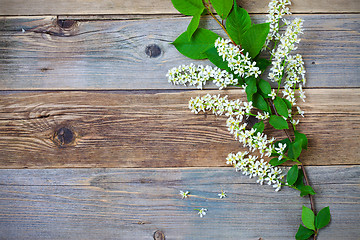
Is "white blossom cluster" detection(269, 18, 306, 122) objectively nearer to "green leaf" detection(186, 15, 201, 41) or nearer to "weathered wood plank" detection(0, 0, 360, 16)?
"weathered wood plank" detection(0, 0, 360, 16)

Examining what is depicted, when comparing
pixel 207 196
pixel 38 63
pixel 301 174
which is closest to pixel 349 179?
pixel 301 174

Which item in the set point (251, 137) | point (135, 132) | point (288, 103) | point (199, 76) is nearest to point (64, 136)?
point (135, 132)

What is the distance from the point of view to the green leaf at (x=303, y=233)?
34.6 inches

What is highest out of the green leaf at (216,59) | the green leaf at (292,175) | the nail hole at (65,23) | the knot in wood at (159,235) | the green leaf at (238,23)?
the nail hole at (65,23)

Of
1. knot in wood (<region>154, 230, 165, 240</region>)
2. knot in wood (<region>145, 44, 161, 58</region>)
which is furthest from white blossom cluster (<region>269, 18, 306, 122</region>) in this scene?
knot in wood (<region>154, 230, 165, 240</region>)

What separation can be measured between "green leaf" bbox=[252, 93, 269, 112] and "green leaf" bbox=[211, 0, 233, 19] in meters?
0.26

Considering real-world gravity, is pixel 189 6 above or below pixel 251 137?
above

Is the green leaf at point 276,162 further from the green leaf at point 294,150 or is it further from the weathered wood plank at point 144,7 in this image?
the weathered wood plank at point 144,7

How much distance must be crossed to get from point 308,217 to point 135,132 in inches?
22.9

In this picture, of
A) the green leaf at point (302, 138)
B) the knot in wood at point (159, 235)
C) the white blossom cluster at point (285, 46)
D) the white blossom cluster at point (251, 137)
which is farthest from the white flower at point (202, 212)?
→ the white blossom cluster at point (285, 46)

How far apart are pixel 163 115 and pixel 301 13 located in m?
0.55

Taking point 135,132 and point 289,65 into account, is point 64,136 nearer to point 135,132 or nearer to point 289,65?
point 135,132

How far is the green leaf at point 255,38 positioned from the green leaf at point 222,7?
95 mm

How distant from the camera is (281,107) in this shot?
2.79ft
